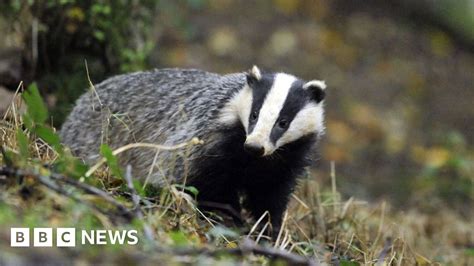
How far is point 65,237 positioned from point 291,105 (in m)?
1.84

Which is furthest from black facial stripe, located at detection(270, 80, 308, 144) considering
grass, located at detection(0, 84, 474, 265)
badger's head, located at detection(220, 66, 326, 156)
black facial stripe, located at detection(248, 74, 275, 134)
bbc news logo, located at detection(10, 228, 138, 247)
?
bbc news logo, located at detection(10, 228, 138, 247)

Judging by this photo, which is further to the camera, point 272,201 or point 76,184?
point 272,201

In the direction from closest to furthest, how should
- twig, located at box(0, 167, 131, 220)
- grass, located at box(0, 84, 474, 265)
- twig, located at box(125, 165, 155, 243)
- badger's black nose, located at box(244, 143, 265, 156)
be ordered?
grass, located at box(0, 84, 474, 265), twig, located at box(125, 165, 155, 243), twig, located at box(0, 167, 131, 220), badger's black nose, located at box(244, 143, 265, 156)

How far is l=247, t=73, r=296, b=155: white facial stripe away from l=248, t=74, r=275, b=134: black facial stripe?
2cm

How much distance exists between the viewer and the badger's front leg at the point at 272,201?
5.11 meters

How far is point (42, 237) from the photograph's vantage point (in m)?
3.16

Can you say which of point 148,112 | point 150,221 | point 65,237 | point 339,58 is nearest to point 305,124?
point 148,112

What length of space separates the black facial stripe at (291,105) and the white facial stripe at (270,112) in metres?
0.03

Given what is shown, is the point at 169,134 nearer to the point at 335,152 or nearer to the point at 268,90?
the point at 268,90

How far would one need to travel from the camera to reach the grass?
3.12m

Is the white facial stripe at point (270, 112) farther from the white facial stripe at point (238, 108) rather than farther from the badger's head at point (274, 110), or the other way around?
the white facial stripe at point (238, 108)

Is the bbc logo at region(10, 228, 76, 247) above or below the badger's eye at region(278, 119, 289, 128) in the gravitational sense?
above

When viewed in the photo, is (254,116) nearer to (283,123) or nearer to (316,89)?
(283,123)

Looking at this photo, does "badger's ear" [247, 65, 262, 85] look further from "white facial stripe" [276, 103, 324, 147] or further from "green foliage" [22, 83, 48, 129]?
"green foliage" [22, 83, 48, 129]
